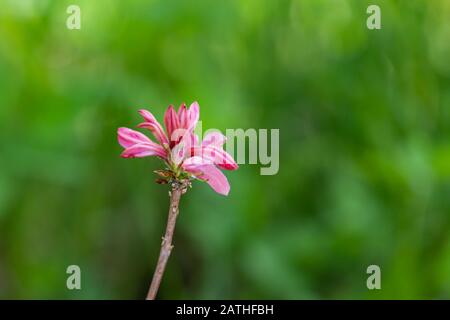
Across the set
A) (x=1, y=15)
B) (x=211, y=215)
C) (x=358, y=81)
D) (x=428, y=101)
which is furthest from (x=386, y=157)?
(x=1, y=15)

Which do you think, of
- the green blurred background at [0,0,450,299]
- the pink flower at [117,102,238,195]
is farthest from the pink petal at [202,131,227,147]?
the green blurred background at [0,0,450,299]

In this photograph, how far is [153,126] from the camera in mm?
627

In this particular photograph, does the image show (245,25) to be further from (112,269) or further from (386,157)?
(112,269)

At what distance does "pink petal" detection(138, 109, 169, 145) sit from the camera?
61 centimetres

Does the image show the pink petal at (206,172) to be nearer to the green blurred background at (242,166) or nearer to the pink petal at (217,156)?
the pink petal at (217,156)

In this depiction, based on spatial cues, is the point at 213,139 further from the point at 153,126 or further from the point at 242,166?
the point at 242,166

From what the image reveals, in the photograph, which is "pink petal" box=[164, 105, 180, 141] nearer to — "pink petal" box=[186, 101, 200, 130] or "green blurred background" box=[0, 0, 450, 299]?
"pink petal" box=[186, 101, 200, 130]

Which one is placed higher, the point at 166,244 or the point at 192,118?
the point at 192,118

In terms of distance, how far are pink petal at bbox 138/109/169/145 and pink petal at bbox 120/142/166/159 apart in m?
0.01

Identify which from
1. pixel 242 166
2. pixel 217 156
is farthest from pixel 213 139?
pixel 242 166

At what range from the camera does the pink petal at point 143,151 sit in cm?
59

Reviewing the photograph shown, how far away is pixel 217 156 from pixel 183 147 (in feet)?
0.15

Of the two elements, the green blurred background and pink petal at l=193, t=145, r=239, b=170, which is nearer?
pink petal at l=193, t=145, r=239, b=170
